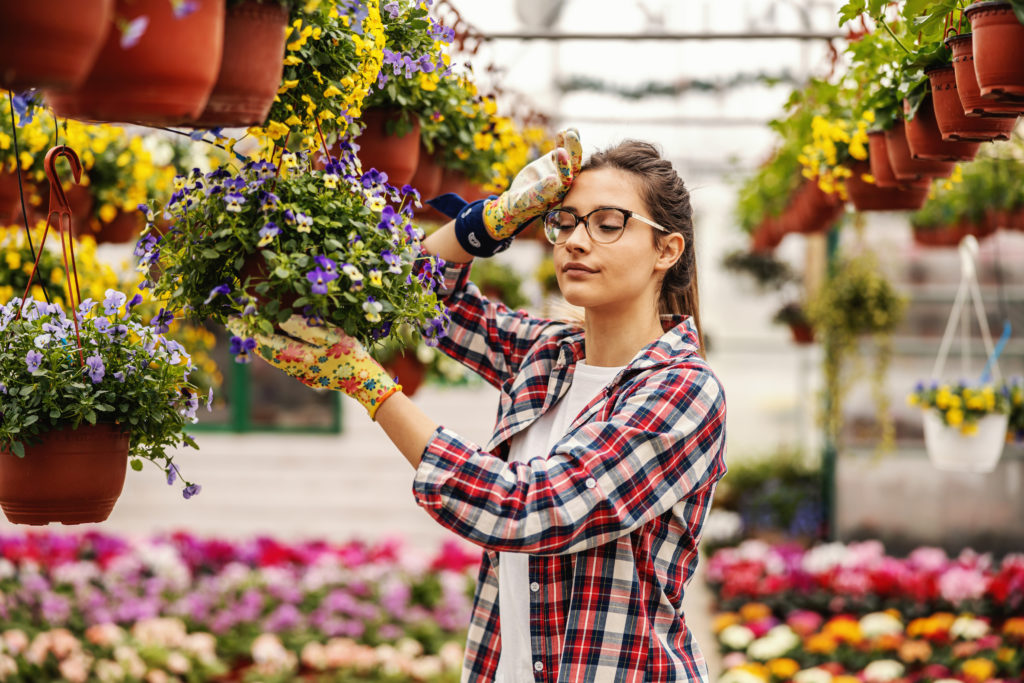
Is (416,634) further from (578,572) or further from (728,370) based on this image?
(728,370)

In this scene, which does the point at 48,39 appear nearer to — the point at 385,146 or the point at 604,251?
the point at 604,251

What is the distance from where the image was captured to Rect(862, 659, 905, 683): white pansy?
3932 millimetres

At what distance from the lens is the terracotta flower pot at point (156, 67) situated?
104cm

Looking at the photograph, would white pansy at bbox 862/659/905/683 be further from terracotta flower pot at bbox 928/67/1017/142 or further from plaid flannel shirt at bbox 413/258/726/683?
terracotta flower pot at bbox 928/67/1017/142

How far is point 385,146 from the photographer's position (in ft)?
6.54

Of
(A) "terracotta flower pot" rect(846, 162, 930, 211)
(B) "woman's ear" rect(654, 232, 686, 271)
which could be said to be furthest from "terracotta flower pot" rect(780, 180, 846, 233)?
(B) "woman's ear" rect(654, 232, 686, 271)

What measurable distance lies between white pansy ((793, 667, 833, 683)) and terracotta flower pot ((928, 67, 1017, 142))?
8.71ft

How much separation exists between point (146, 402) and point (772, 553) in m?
4.76

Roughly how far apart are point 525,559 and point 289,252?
667 millimetres

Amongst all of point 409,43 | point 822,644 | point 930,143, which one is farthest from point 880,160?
point 822,644

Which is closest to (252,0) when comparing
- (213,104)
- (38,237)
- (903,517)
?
(213,104)

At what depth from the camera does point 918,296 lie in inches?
245

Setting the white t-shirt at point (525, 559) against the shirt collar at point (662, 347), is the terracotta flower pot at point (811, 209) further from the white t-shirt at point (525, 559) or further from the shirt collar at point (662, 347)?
the white t-shirt at point (525, 559)

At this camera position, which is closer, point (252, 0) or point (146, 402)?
point (252, 0)
